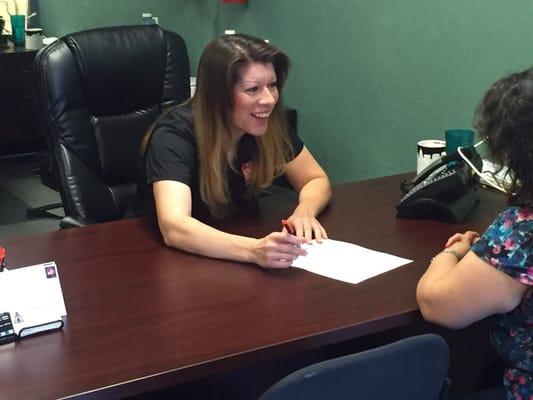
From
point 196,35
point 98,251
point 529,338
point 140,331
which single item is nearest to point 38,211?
point 196,35

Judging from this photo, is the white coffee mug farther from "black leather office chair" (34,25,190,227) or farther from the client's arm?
the client's arm

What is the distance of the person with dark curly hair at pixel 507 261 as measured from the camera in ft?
4.02

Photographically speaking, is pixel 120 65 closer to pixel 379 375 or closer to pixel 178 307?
pixel 178 307

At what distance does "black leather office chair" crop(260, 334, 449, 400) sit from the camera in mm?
1031

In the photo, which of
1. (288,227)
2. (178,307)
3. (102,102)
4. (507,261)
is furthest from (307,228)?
(102,102)

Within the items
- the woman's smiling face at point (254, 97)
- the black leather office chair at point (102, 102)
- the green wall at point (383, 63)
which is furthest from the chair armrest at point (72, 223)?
the green wall at point (383, 63)

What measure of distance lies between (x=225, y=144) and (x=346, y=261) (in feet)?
1.75

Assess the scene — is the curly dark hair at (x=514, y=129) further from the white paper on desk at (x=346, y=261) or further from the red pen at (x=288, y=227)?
the red pen at (x=288, y=227)

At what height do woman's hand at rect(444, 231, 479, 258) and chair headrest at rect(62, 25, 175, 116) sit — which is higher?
chair headrest at rect(62, 25, 175, 116)

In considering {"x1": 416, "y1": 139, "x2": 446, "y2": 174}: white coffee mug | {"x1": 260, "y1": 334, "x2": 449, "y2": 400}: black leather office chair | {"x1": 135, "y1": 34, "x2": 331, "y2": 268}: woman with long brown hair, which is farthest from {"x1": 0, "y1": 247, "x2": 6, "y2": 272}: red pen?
{"x1": 416, "y1": 139, "x2": 446, "y2": 174}: white coffee mug

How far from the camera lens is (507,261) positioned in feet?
4.01

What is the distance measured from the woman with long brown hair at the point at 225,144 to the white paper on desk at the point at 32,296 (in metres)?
0.34

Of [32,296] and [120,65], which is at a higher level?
[120,65]

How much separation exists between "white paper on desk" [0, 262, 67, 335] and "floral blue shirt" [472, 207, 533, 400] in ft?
2.47
